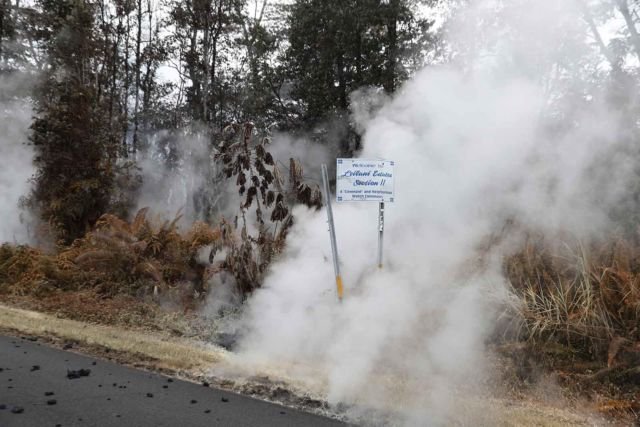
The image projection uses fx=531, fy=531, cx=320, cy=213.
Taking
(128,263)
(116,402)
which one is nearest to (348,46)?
(128,263)

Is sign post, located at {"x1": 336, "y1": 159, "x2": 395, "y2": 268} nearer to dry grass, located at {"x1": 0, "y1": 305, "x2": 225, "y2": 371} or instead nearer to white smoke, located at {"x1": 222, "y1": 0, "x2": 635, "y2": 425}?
white smoke, located at {"x1": 222, "y1": 0, "x2": 635, "y2": 425}

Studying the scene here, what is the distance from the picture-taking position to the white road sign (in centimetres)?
605

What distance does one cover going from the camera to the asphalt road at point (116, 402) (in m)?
3.86

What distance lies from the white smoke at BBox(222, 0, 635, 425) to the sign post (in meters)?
0.69

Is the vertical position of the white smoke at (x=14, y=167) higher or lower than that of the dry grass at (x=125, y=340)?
higher

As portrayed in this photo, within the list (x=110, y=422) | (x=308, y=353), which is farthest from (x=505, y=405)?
(x=110, y=422)

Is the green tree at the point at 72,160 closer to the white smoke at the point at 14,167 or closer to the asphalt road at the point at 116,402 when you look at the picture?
the white smoke at the point at 14,167

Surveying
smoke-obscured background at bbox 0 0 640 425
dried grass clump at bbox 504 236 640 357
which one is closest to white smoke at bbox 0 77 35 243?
smoke-obscured background at bbox 0 0 640 425

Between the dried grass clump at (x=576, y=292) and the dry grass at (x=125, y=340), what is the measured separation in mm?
3434

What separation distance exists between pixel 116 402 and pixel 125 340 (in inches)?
99.2

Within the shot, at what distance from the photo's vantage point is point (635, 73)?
858 cm

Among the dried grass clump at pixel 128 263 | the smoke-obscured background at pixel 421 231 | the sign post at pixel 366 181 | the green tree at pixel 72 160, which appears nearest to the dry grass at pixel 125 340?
the smoke-obscured background at pixel 421 231

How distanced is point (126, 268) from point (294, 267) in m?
4.08

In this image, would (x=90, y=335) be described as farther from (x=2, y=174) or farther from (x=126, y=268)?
(x=2, y=174)
